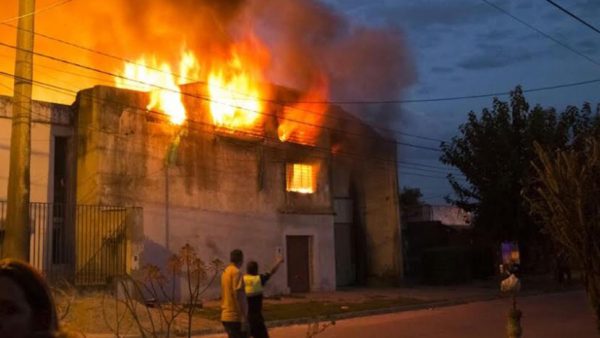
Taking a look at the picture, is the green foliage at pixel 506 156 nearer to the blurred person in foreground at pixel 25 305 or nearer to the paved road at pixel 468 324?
the paved road at pixel 468 324

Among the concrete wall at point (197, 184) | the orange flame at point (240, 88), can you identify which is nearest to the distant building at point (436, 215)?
the concrete wall at point (197, 184)

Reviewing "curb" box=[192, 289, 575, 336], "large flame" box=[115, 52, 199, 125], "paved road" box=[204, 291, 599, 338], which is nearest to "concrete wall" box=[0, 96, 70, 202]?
"large flame" box=[115, 52, 199, 125]

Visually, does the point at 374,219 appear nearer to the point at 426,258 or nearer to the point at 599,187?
the point at 426,258

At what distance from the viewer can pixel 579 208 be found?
→ 6801mm

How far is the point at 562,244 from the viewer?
7164 millimetres

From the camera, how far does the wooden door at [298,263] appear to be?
78.3 ft

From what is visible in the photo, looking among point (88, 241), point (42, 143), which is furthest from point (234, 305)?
point (42, 143)

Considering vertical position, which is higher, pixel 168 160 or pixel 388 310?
pixel 168 160

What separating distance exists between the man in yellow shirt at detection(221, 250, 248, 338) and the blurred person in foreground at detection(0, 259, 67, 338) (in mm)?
6683

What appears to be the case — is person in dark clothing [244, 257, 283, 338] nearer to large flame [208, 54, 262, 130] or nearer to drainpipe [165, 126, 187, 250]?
drainpipe [165, 126, 187, 250]

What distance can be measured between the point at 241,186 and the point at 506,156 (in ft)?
37.4

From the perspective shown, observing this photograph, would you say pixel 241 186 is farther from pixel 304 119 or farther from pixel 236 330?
pixel 236 330

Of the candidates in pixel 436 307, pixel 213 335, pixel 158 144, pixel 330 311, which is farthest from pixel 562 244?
pixel 158 144

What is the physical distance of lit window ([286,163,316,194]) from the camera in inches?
963
